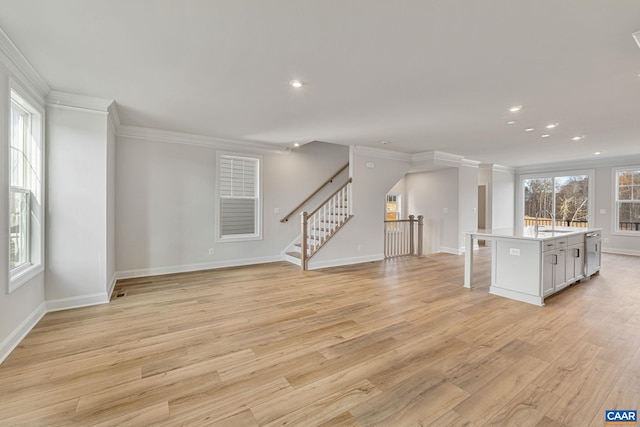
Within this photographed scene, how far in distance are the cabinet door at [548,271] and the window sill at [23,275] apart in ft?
18.4

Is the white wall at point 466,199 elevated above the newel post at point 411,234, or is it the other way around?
the white wall at point 466,199

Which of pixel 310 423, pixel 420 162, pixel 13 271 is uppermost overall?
pixel 420 162

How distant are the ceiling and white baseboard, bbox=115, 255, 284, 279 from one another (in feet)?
8.09

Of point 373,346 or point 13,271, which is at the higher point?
point 13,271

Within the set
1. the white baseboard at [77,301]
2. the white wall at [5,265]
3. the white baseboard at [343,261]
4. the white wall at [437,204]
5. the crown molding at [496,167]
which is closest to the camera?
the white wall at [5,265]

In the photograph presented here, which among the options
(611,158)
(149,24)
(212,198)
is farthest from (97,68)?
(611,158)

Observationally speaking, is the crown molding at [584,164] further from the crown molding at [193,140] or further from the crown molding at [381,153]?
the crown molding at [193,140]

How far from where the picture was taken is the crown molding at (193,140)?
4.75 metres

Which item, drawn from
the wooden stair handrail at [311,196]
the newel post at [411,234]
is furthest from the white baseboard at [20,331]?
the newel post at [411,234]

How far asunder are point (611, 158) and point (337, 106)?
27.1 feet

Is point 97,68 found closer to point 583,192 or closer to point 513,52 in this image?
point 513,52

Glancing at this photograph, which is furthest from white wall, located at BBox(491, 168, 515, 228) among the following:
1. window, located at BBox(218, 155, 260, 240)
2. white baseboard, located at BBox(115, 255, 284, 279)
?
window, located at BBox(218, 155, 260, 240)

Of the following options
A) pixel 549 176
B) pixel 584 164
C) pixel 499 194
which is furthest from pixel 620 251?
pixel 499 194

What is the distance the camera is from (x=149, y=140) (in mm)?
4914
